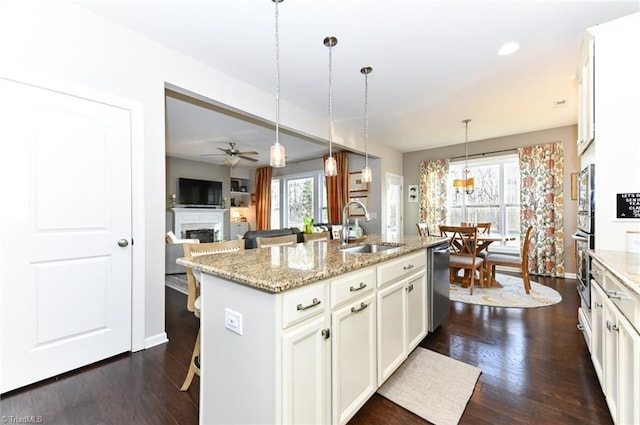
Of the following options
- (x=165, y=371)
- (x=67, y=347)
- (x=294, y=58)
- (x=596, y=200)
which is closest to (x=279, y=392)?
(x=165, y=371)

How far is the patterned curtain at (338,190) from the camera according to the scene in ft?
20.7

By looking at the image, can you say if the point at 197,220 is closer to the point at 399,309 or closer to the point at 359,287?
the point at 399,309

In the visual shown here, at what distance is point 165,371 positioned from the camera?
1.95 metres

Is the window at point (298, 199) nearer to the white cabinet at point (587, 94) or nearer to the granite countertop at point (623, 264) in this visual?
the white cabinet at point (587, 94)

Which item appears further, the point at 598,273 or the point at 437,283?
the point at 437,283

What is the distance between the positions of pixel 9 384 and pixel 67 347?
0.30 m

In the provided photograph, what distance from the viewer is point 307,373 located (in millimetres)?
1164

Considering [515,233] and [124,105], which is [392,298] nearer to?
[124,105]

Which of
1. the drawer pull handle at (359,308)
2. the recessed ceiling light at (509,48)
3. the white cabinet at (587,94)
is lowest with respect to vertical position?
the drawer pull handle at (359,308)

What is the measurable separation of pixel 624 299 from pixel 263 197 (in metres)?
7.94

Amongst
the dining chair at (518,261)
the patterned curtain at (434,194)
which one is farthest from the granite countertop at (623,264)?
the patterned curtain at (434,194)

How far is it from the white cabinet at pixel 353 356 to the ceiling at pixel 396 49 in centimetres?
211

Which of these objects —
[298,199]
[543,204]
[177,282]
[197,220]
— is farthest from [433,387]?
[197,220]

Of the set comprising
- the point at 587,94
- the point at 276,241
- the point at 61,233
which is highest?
the point at 587,94
